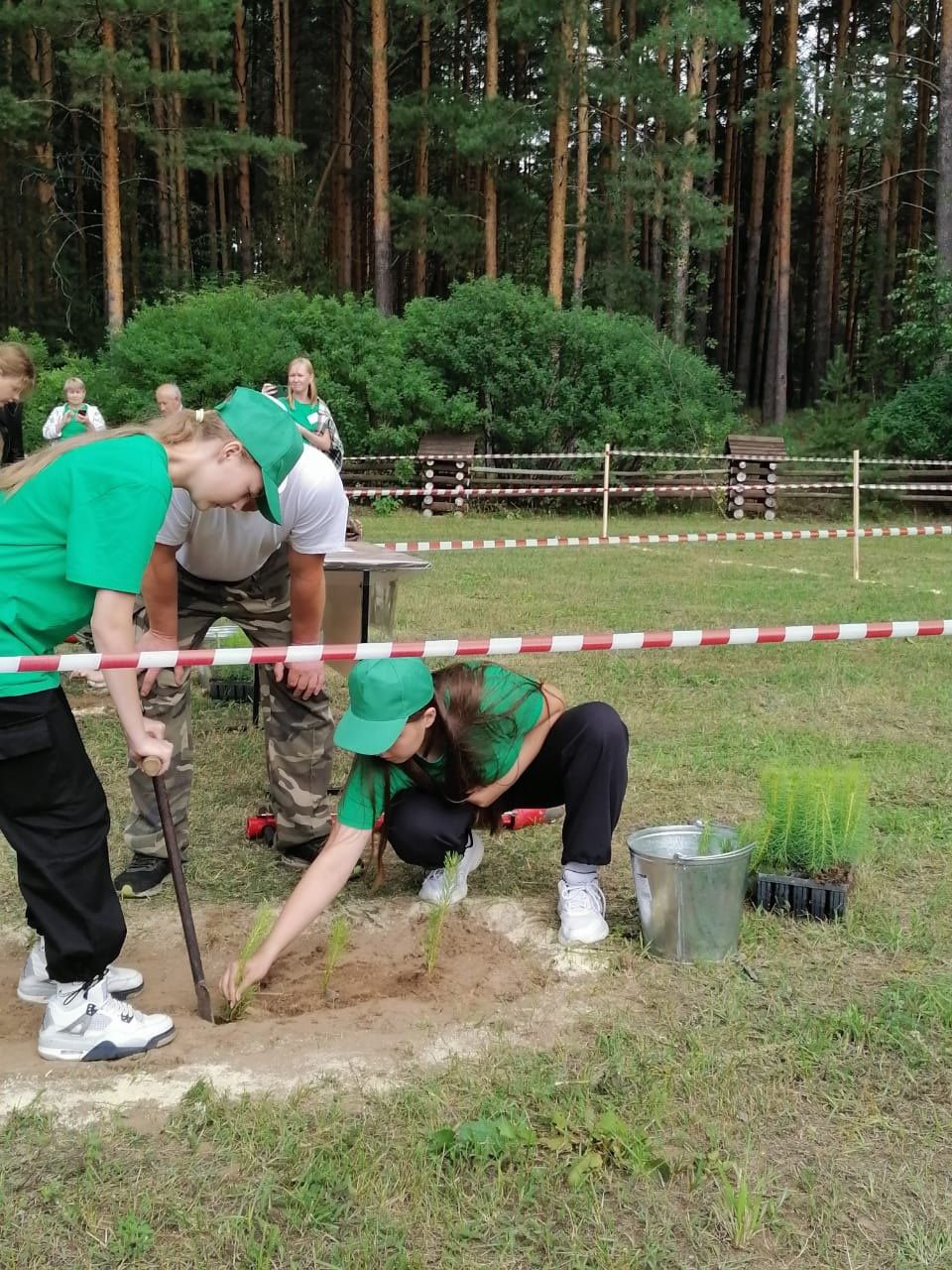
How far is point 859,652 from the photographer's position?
295 inches

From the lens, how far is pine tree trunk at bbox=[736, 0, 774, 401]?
24641mm

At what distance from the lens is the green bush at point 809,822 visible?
353 cm

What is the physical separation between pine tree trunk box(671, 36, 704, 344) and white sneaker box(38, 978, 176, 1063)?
23172 millimetres

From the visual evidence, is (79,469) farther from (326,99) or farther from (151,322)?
(326,99)

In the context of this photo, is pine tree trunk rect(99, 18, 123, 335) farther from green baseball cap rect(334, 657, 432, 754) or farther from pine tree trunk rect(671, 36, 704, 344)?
Result: green baseball cap rect(334, 657, 432, 754)

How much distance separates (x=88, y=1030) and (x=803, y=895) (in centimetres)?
206

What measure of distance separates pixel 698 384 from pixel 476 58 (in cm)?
1490

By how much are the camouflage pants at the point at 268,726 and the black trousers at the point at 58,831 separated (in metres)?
1.19

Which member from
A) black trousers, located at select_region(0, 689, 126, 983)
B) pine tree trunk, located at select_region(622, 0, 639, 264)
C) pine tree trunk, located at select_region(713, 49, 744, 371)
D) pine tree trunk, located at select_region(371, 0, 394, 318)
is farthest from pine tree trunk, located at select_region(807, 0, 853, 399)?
black trousers, located at select_region(0, 689, 126, 983)

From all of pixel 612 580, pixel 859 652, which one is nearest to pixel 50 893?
pixel 859 652

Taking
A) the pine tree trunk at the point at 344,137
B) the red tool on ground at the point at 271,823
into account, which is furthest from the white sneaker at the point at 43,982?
the pine tree trunk at the point at 344,137

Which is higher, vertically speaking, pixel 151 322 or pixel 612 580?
pixel 151 322

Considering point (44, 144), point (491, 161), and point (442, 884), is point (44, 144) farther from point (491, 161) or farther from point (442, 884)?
point (442, 884)

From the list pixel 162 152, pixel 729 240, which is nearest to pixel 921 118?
pixel 729 240
